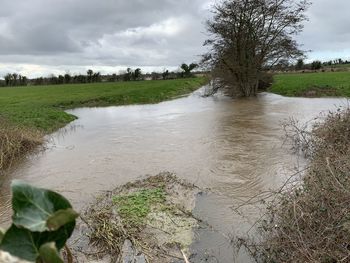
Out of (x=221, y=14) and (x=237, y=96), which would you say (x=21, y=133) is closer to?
(x=221, y=14)

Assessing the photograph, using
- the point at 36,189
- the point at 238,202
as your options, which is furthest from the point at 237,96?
the point at 36,189

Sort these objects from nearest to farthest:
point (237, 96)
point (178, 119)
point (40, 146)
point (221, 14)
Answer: point (40, 146), point (178, 119), point (221, 14), point (237, 96)

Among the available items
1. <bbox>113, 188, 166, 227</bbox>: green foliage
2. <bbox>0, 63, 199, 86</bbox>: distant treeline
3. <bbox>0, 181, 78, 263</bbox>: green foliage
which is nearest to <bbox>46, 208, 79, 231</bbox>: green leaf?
<bbox>0, 181, 78, 263</bbox>: green foliage

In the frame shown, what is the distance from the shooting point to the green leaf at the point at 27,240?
2.72ft

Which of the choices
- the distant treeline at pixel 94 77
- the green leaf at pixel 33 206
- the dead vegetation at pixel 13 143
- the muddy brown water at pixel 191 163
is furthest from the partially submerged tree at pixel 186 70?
the green leaf at pixel 33 206

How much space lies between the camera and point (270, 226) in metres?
4.98

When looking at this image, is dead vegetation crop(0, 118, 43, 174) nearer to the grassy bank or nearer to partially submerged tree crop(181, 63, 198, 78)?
the grassy bank

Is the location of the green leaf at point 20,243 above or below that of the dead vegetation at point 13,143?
above

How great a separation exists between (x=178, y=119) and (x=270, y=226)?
14.2m

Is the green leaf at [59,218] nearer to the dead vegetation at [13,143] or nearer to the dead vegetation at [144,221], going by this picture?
the dead vegetation at [144,221]

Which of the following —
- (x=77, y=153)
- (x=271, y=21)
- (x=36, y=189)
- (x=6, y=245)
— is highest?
(x=271, y=21)

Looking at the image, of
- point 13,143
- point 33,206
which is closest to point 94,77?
point 13,143

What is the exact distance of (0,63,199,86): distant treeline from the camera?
217 feet

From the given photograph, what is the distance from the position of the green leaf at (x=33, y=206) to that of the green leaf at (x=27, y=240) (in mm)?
25
